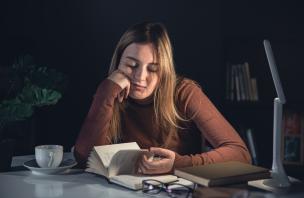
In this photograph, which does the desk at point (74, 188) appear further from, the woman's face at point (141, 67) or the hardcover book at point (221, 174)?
the woman's face at point (141, 67)

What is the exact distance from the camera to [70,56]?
3.27 m

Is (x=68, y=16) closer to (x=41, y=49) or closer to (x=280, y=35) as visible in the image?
(x=41, y=49)

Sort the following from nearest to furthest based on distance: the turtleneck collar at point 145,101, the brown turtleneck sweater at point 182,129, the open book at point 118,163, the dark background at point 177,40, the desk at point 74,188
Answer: the desk at point 74,188, the open book at point 118,163, the brown turtleneck sweater at point 182,129, the turtleneck collar at point 145,101, the dark background at point 177,40

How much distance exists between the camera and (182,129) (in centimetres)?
216

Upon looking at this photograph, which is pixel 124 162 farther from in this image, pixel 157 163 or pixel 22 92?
pixel 22 92

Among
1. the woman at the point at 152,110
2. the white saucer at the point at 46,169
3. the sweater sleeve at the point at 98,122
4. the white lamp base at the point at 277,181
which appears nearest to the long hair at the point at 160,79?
the woman at the point at 152,110

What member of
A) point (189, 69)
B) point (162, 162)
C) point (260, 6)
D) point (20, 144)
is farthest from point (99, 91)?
point (260, 6)

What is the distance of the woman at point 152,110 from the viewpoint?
6.42ft

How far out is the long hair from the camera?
2.08 metres

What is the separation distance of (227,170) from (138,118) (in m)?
0.68

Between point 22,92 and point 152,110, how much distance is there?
62cm

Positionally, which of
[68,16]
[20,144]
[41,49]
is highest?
[68,16]

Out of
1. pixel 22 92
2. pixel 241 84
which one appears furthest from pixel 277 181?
pixel 241 84

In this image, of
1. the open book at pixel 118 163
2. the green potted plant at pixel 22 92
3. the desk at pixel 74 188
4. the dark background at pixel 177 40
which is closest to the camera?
the desk at pixel 74 188
